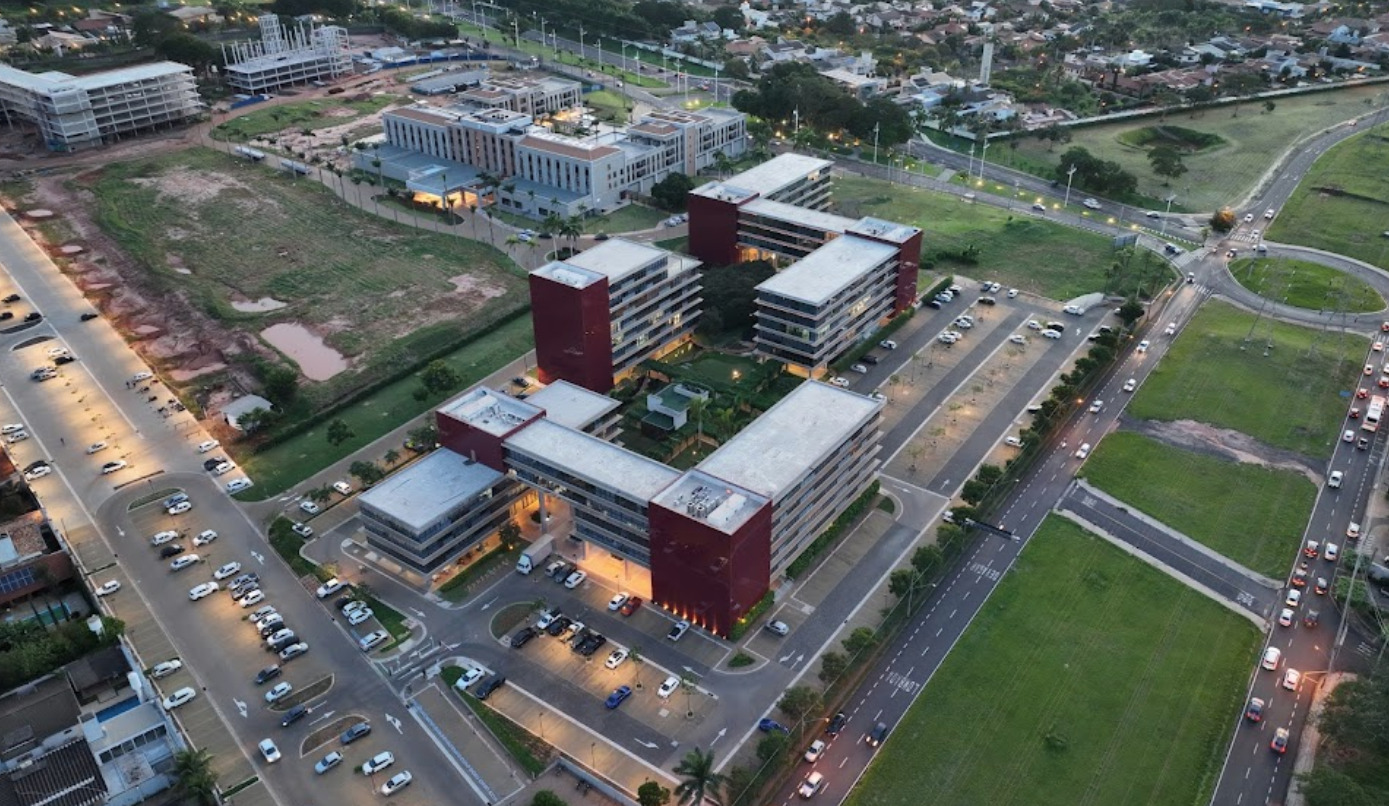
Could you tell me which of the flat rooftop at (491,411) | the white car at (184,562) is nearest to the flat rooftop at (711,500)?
the flat rooftop at (491,411)

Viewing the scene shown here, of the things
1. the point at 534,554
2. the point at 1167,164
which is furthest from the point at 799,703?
the point at 1167,164

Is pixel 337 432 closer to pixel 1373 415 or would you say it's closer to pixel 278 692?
pixel 278 692

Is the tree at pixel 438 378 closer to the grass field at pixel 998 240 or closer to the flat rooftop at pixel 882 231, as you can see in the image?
the flat rooftop at pixel 882 231

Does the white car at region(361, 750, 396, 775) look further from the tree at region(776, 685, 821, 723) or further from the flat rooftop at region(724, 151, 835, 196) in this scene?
the flat rooftop at region(724, 151, 835, 196)

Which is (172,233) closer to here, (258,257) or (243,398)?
(258,257)

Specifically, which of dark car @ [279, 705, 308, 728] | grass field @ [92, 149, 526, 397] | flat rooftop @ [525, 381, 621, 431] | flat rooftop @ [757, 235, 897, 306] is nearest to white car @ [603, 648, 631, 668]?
dark car @ [279, 705, 308, 728]
